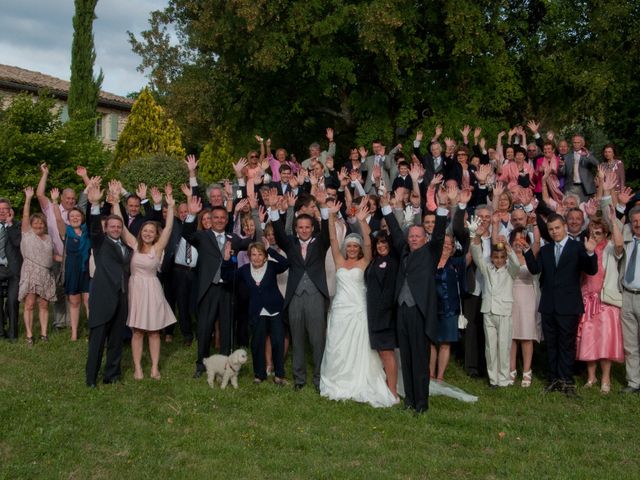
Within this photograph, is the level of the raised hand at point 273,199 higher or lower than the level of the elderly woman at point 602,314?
higher

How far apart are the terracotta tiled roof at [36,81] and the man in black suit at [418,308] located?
3080 cm

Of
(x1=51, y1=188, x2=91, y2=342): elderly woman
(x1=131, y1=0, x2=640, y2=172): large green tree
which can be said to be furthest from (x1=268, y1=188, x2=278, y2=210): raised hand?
(x1=131, y1=0, x2=640, y2=172): large green tree

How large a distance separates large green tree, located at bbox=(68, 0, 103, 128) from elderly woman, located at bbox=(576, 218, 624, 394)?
29053 millimetres

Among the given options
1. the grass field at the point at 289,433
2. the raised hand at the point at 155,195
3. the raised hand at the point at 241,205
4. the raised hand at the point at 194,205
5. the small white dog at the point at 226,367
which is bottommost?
the grass field at the point at 289,433

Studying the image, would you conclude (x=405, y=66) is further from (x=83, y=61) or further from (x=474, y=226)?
(x=83, y=61)

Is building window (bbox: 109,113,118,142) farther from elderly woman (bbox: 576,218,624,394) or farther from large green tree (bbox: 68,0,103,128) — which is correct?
elderly woman (bbox: 576,218,624,394)

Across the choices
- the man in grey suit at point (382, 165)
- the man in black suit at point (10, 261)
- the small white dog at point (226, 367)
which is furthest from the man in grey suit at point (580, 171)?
the man in black suit at point (10, 261)

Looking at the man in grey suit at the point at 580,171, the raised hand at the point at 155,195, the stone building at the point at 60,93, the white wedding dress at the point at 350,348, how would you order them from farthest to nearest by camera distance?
the stone building at the point at 60,93 < the man in grey suit at the point at 580,171 < the raised hand at the point at 155,195 < the white wedding dress at the point at 350,348

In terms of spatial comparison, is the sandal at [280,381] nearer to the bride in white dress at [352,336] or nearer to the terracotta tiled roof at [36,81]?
the bride in white dress at [352,336]

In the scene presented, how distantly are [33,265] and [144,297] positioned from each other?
303 cm

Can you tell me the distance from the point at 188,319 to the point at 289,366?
2094 millimetres

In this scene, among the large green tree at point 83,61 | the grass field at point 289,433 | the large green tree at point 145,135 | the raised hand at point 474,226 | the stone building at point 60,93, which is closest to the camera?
the grass field at point 289,433

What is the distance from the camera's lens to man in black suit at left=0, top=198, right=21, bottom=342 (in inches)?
442

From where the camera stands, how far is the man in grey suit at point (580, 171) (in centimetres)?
1380
